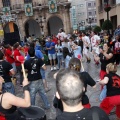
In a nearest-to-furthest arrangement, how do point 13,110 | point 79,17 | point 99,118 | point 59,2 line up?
point 99,118
point 13,110
point 59,2
point 79,17

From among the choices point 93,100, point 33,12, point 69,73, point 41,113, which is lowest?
point 93,100

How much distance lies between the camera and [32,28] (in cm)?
3916

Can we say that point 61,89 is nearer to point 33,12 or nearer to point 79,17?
point 33,12

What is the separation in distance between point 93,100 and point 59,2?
31.3 meters

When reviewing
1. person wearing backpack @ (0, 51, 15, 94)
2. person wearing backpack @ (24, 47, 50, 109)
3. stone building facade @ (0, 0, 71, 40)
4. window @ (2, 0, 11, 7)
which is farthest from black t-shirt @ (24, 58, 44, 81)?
window @ (2, 0, 11, 7)

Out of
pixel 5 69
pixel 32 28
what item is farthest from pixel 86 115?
pixel 32 28

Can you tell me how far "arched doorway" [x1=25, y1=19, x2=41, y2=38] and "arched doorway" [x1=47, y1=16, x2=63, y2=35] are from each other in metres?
2.22

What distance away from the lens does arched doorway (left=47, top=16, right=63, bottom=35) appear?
126 ft

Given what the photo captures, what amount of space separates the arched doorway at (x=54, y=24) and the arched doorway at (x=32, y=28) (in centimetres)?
222

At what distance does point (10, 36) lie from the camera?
58.4 feet

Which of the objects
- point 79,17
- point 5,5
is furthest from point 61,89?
point 79,17

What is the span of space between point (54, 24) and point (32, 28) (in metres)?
4.22

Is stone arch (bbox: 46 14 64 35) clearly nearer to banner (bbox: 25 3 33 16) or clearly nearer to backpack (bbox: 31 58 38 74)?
banner (bbox: 25 3 33 16)

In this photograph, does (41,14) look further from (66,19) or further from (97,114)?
(97,114)
